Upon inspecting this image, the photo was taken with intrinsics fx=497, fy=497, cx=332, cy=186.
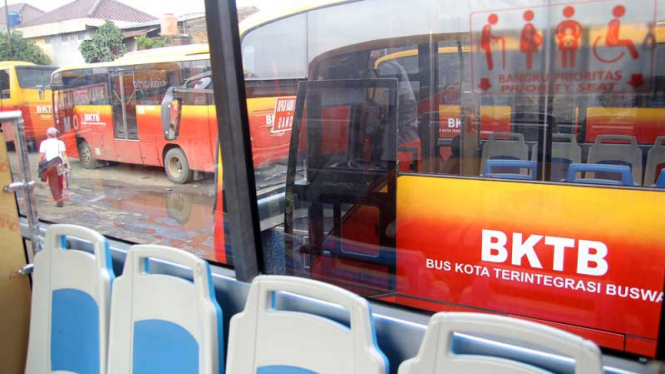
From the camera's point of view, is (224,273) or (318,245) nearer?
(224,273)

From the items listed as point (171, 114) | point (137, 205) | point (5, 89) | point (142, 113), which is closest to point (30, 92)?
point (5, 89)

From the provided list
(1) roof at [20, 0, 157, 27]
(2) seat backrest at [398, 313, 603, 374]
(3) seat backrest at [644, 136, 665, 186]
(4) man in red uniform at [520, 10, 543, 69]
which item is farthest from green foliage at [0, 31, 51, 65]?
(3) seat backrest at [644, 136, 665, 186]

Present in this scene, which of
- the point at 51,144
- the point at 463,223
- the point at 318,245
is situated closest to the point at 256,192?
the point at 318,245

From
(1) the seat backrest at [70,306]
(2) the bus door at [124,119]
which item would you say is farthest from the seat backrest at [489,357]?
(2) the bus door at [124,119]

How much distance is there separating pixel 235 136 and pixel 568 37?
1.42m

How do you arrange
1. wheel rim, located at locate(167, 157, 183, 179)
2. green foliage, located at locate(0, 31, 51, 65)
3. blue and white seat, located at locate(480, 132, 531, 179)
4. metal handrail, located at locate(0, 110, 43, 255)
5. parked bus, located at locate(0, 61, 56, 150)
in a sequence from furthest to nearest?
wheel rim, located at locate(167, 157, 183, 179)
parked bus, located at locate(0, 61, 56, 150)
green foliage, located at locate(0, 31, 51, 65)
metal handrail, located at locate(0, 110, 43, 255)
blue and white seat, located at locate(480, 132, 531, 179)

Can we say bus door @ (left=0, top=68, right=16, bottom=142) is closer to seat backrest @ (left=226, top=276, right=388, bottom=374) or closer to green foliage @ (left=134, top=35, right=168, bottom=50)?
Result: green foliage @ (left=134, top=35, right=168, bottom=50)

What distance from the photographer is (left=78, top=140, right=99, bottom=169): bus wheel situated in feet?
14.3

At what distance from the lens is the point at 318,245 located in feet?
9.01

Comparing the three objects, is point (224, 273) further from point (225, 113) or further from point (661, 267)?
point (661, 267)

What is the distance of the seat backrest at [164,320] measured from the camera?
180 centimetres

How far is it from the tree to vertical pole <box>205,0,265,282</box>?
58.5 inches

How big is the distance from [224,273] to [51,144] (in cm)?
261

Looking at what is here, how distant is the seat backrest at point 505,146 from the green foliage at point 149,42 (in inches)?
78.2
